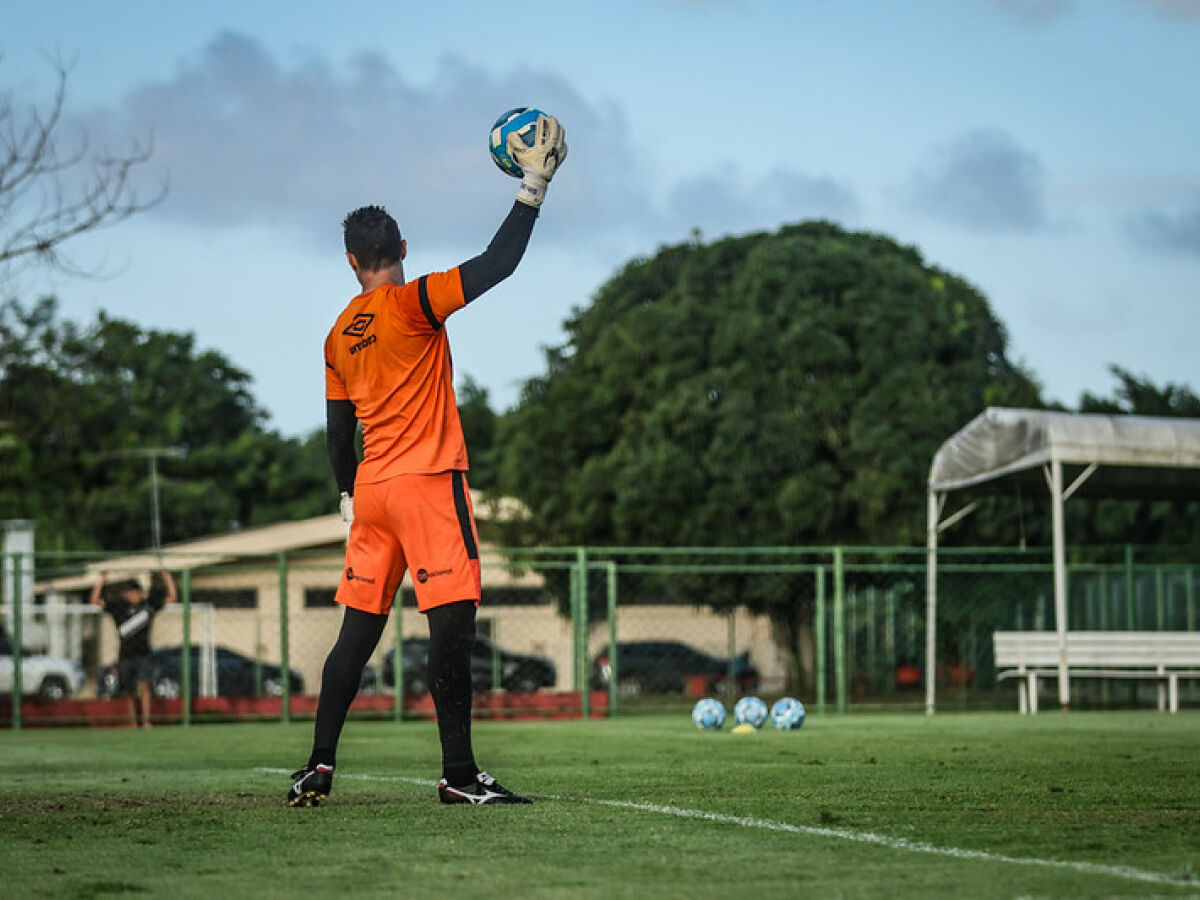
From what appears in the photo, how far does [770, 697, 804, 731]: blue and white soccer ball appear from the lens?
552 inches

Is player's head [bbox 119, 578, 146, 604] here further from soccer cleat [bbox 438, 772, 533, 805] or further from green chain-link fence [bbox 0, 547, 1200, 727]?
soccer cleat [bbox 438, 772, 533, 805]

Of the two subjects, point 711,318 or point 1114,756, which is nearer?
point 1114,756

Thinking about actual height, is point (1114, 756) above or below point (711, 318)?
below

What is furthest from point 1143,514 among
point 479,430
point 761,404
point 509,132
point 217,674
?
point 479,430

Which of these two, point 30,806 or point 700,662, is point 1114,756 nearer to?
point 30,806

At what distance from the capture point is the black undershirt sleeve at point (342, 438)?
20.4ft

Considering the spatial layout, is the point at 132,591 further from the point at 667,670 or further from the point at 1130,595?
the point at 1130,595

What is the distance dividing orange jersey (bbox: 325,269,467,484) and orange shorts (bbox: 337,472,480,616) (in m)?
0.06

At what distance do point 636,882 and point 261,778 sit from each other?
14.8ft

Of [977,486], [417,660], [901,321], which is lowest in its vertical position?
[417,660]

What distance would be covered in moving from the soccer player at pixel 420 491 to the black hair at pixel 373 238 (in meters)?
0.16

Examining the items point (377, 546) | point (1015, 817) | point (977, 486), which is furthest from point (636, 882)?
point (977, 486)

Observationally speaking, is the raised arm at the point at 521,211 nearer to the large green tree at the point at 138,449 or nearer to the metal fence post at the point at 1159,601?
the metal fence post at the point at 1159,601

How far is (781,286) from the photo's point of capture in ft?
95.3
